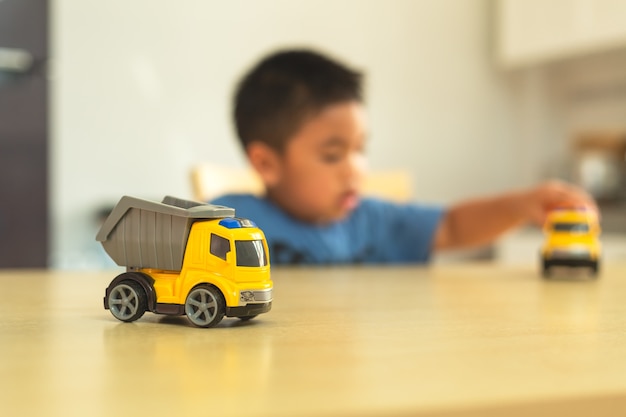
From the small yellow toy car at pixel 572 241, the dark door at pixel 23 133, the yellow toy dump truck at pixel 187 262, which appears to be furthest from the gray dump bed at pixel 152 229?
the dark door at pixel 23 133

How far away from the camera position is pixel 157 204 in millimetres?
447

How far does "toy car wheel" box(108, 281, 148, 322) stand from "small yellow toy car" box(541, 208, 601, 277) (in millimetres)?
635

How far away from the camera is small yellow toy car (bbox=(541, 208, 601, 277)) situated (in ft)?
3.01

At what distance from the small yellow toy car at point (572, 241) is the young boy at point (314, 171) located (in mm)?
160

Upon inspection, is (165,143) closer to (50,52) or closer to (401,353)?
(50,52)

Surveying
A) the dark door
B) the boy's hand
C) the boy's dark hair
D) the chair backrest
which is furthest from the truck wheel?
the dark door

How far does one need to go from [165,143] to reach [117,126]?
7.3 inches

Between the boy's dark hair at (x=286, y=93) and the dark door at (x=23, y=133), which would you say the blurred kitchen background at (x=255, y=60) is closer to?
the dark door at (x=23, y=133)

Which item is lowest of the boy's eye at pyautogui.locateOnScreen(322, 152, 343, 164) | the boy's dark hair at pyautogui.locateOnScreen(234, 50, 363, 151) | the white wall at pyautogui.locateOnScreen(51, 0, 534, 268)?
the boy's eye at pyautogui.locateOnScreen(322, 152, 343, 164)

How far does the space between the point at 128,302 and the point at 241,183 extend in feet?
4.36

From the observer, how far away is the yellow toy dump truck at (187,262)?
1.44 ft

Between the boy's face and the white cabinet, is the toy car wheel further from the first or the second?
the white cabinet

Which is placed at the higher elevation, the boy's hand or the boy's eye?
the boy's eye

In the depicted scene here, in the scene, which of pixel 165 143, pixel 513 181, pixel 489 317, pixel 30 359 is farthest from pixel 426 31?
pixel 30 359
